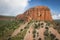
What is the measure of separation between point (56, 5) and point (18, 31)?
1424 mm

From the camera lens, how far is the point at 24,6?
5.42 meters

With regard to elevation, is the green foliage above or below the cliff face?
below

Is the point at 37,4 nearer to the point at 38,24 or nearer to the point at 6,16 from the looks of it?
the point at 38,24

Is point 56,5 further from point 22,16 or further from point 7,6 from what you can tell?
point 7,6

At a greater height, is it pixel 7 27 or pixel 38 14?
pixel 38 14

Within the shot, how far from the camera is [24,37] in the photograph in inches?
204

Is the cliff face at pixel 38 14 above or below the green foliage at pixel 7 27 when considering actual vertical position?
above

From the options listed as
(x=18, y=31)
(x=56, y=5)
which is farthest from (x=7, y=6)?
(x=56, y=5)

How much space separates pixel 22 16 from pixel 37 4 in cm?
60

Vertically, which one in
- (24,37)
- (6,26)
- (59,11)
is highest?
(59,11)

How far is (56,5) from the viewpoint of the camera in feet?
17.7

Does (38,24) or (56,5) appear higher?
(56,5)

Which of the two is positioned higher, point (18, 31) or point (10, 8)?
point (10, 8)

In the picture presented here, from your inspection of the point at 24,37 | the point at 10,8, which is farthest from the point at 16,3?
the point at 24,37
